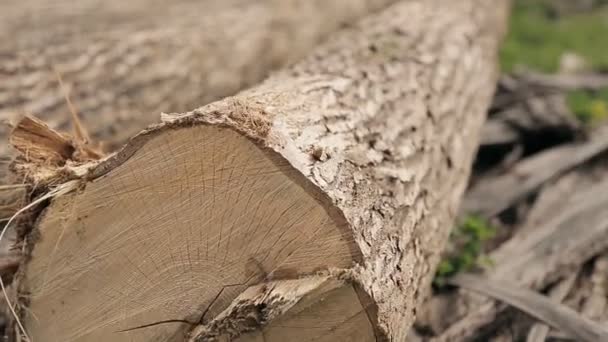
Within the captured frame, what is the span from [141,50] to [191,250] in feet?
7.40

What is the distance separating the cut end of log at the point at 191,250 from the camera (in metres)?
1.87

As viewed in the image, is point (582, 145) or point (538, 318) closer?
point (538, 318)

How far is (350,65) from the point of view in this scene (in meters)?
2.94

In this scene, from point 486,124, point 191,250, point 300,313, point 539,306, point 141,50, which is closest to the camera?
point 300,313

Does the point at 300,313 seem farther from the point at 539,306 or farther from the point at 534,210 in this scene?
the point at 534,210

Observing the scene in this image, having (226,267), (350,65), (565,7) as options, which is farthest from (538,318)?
(565,7)

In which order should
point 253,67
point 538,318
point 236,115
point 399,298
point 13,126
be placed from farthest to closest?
point 253,67 < point 538,318 < point 13,126 < point 399,298 < point 236,115

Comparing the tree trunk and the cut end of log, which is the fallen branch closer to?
the cut end of log

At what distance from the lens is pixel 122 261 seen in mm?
2031

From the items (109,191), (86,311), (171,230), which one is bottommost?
(86,311)

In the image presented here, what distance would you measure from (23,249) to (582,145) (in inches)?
122

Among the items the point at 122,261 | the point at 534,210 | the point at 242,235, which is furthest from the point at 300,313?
the point at 534,210

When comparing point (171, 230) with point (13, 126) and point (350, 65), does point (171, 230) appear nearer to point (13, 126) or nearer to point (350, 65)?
point (13, 126)

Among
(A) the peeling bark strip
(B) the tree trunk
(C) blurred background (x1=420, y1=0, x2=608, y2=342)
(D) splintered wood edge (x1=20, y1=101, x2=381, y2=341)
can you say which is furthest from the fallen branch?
(B) the tree trunk
